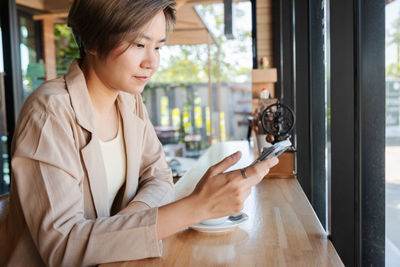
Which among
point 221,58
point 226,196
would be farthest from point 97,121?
point 221,58

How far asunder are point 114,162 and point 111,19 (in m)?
0.49

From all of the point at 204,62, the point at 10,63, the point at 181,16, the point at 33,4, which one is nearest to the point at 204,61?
the point at 204,62

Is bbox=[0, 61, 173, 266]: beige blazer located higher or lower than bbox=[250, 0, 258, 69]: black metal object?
lower

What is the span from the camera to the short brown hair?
111 centimetres

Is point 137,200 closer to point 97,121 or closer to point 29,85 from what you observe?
point 97,121

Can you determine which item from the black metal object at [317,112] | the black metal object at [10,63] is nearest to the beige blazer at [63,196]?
the black metal object at [317,112]

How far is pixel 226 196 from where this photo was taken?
2.99 ft

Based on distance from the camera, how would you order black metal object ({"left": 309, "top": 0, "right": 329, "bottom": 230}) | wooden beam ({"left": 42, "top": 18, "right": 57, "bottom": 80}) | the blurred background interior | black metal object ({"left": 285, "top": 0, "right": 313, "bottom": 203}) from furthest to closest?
wooden beam ({"left": 42, "top": 18, "right": 57, "bottom": 80}) < black metal object ({"left": 285, "top": 0, "right": 313, "bottom": 203}) < black metal object ({"left": 309, "top": 0, "right": 329, "bottom": 230}) < the blurred background interior

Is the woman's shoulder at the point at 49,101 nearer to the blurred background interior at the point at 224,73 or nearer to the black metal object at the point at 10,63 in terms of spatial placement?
the blurred background interior at the point at 224,73

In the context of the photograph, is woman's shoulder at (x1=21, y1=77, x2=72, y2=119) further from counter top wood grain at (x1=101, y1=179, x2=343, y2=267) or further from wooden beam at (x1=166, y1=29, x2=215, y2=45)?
wooden beam at (x1=166, y1=29, x2=215, y2=45)

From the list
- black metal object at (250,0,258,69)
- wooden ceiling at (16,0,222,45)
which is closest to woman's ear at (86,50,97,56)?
black metal object at (250,0,258,69)

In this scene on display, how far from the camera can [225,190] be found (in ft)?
2.97

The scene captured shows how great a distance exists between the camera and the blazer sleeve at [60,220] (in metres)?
0.92

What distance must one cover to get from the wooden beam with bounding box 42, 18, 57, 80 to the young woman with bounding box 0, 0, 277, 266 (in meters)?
4.07
